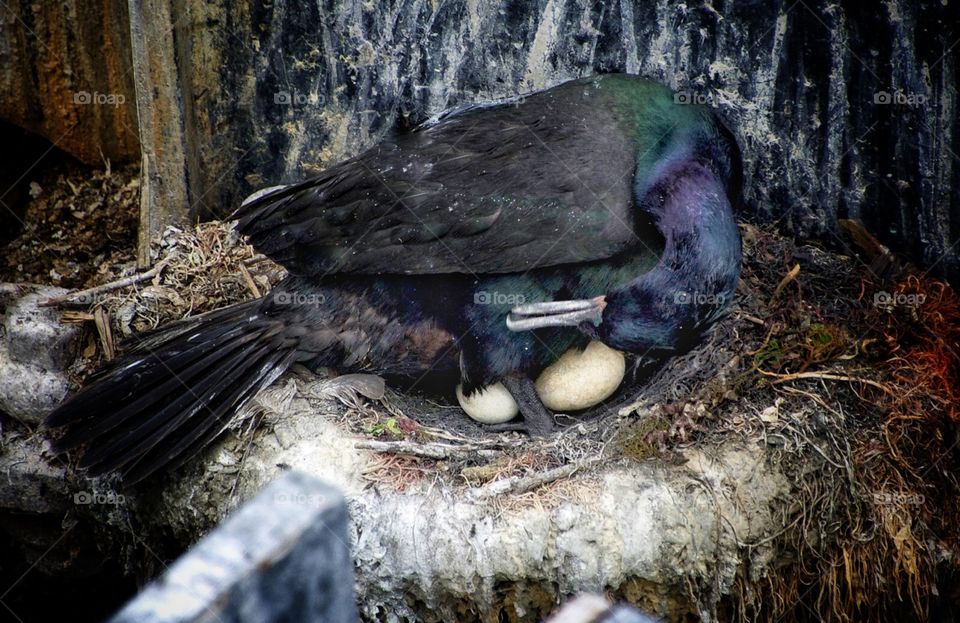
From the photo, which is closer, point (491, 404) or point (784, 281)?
point (491, 404)

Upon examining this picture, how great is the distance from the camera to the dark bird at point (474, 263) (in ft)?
8.63

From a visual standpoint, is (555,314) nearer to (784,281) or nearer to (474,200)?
(474,200)

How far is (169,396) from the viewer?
267 centimetres

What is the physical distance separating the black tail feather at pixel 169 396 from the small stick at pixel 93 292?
32cm

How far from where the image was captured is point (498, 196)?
8.70ft

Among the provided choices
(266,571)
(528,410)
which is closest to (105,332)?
(528,410)

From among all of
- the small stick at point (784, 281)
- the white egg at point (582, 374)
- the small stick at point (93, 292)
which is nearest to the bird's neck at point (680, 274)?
the white egg at point (582, 374)

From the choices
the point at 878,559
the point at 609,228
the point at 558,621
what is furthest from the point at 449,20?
the point at 558,621

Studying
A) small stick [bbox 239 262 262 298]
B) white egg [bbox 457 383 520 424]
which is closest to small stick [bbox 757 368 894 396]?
white egg [bbox 457 383 520 424]

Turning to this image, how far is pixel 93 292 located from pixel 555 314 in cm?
148

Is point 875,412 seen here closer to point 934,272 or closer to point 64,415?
point 934,272

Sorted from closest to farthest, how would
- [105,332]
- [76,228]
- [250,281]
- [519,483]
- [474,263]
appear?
[519,483] < [474,263] < [105,332] < [250,281] < [76,228]

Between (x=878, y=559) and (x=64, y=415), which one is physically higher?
(x=64, y=415)

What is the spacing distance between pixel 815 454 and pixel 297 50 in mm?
1968
